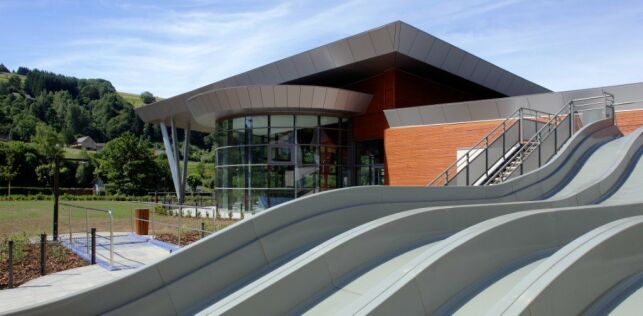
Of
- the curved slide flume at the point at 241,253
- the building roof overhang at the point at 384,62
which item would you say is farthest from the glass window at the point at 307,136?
the curved slide flume at the point at 241,253

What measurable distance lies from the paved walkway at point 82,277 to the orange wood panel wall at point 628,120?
1506 centimetres

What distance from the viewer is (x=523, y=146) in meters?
14.7

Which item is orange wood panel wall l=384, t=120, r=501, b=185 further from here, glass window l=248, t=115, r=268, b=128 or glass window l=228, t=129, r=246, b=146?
glass window l=228, t=129, r=246, b=146

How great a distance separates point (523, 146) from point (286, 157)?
513 inches

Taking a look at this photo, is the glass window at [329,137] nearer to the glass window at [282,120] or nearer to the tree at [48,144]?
the glass window at [282,120]

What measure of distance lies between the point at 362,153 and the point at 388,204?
17.2m

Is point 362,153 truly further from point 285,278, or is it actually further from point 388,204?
point 285,278

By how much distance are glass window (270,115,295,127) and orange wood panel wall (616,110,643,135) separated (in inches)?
547

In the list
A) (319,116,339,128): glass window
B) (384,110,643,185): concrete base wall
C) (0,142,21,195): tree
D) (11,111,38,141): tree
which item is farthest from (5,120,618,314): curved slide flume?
(11,111,38,141): tree

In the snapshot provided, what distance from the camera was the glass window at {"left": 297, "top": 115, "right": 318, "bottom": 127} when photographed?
83.5ft

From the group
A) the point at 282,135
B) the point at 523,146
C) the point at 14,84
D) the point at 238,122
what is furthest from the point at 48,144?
the point at 14,84

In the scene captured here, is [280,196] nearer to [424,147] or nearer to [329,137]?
[329,137]

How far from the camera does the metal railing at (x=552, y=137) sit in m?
14.1

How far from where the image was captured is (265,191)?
83.8ft
